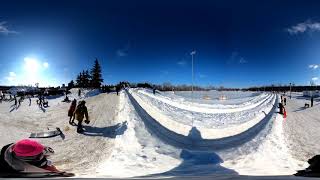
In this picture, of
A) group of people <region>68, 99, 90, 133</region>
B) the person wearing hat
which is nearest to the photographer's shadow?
group of people <region>68, 99, 90, 133</region>

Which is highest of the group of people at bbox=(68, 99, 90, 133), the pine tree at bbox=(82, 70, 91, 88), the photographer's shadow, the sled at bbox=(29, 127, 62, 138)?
the pine tree at bbox=(82, 70, 91, 88)

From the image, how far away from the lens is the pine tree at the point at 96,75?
43.9 feet

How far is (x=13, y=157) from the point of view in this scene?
4320 mm

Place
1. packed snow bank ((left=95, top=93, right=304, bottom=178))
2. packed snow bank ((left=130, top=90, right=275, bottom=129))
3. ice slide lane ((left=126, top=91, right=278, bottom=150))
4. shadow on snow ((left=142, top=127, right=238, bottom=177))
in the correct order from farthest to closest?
packed snow bank ((left=130, top=90, right=275, bottom=129)), ice slide lane ((left=126, top=91, right=278, bottom=150)), packed snow bank ((left=95, top=93, right=304, bottom=178)), shadow on snow ((left=142, top=127, right=238, bottom=177))

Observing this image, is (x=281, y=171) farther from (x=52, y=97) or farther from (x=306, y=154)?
(x=52, y=97)

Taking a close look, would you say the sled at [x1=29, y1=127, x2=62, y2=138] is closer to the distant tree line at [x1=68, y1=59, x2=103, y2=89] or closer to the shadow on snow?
the distant tree line at [x1=68, y1=59, x2=103, y2=89]

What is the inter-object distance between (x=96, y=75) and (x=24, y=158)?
391 inches

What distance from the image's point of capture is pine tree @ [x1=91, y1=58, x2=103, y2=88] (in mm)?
13395

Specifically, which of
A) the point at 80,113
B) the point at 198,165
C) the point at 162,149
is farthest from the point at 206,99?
the point at 198,165

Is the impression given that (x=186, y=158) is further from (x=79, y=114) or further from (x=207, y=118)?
(x=207, y=118)

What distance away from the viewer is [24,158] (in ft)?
14.7

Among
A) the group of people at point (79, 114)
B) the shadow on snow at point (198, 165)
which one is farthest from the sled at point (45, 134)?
the shadow on snow at point (198, 165)

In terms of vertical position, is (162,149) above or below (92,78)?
below

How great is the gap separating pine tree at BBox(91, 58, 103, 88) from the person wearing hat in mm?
8586
